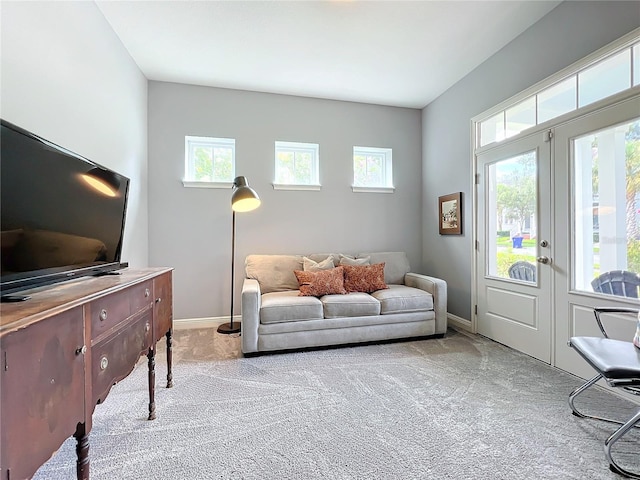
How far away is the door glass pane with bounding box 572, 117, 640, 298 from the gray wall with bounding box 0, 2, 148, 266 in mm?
3492

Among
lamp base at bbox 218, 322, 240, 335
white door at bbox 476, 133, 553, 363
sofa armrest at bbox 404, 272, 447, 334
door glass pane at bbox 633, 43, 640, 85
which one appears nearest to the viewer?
door glass pane at bbox 633, 43, 640, 85

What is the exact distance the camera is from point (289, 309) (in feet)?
9.19

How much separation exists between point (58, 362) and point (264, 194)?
2.96 m

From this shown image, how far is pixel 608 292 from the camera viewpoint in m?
2.12

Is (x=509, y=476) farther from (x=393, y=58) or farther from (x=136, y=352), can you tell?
(x=393, y=58)

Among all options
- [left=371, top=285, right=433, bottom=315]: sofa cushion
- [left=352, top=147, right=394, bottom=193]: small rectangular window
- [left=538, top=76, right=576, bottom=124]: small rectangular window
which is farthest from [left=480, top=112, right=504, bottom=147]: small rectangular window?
[left=371, top=285, right=433, bottom=315]: sofa cushion

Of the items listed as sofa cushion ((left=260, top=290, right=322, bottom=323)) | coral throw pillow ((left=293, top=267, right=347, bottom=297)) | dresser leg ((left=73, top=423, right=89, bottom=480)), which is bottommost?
dresser leg ((left=73, top=423, right=89, bottom=480))

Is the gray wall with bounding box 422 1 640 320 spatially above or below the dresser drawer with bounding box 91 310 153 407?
above

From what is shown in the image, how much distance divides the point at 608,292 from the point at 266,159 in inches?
132

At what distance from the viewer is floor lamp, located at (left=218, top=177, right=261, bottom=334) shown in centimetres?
305

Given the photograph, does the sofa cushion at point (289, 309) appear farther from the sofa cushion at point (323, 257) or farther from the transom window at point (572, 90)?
the transom window at point (572, 90)

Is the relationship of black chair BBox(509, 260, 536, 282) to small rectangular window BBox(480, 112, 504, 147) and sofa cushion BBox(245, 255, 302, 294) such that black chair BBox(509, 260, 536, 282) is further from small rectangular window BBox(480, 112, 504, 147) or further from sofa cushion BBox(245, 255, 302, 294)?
sofa cushion BBox(245, 255, 302, 294)

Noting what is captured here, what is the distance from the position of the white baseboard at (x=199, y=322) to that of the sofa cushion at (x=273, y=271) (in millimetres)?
693

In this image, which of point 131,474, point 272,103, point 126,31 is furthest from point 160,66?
point 131,474
